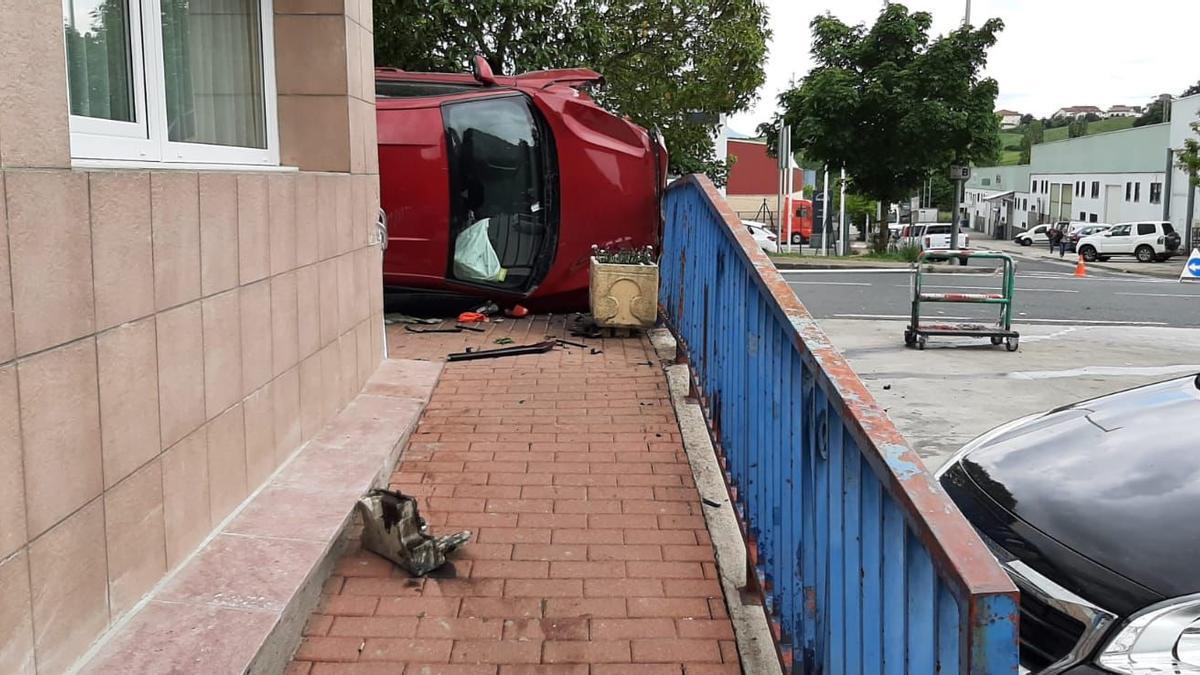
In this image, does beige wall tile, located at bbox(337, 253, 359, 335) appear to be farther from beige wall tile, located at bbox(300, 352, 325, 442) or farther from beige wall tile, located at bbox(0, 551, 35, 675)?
beige wall tile, located at bbox(0, 551, 35, 675)

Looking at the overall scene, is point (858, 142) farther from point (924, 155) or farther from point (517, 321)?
point (517, 321)

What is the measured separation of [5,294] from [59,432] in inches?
16.0

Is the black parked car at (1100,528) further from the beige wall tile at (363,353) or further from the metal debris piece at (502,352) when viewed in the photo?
the metal debris piece at (502,352)

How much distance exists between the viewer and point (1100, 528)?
10.4 ft

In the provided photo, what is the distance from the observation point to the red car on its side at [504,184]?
8094 mm

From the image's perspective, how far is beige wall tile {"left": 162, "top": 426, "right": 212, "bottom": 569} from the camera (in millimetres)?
3240

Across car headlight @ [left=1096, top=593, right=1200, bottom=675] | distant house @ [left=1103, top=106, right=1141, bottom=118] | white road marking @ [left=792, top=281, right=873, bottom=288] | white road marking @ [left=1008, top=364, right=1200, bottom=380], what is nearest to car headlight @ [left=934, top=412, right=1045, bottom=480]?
car headlight @ [left=1096, top=593, right=1200, bottom=675]

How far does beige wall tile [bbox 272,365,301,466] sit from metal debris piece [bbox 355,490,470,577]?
47cm

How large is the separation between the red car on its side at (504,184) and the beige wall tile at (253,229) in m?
3.95

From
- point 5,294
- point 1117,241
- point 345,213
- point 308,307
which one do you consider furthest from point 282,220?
point 1117,241

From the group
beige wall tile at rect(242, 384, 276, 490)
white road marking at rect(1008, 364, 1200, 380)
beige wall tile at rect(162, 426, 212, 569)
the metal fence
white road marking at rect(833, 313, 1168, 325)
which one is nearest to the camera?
the metal fence

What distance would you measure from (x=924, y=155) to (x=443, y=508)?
2977 centimetres

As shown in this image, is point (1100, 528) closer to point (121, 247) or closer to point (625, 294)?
point (121, 247)

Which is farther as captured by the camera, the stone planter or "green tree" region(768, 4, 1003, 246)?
"green tree" region(768, 4, 1003, 246)
